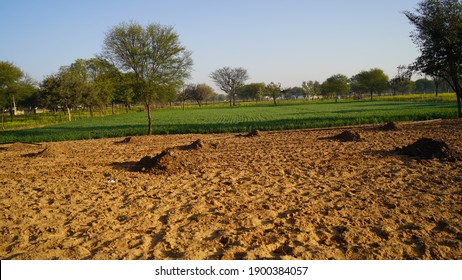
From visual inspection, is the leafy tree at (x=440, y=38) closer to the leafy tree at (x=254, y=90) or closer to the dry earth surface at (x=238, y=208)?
the dry earth surface at (x=238, y=208)

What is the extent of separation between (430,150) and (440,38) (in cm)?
1689

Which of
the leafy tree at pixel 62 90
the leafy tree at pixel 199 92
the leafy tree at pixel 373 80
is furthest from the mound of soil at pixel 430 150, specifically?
the leafy tree at pixel 199 92

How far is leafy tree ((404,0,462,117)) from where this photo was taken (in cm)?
2097

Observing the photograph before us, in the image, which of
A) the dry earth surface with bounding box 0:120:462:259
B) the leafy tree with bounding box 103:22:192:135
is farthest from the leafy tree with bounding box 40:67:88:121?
the dry earth surface with bounding box 0:120:462:259

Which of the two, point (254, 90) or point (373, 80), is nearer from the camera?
point (373, 80)

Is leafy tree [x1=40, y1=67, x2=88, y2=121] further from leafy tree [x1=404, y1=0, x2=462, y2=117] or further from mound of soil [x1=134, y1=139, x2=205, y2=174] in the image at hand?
leafy tree [x1=404, y1=0, x2=462, y2=117]

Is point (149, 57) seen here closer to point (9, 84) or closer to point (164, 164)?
point (164, 164)

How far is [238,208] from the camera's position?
6.08 metres

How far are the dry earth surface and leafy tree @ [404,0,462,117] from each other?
16.6 metres

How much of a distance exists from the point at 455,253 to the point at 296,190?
3.45 m

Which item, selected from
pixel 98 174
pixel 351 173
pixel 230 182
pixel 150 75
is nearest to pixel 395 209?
pixel 351 173

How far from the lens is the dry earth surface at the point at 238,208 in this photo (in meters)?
4.42

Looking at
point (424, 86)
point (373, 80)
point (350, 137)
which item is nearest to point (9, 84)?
point (350, 137)
